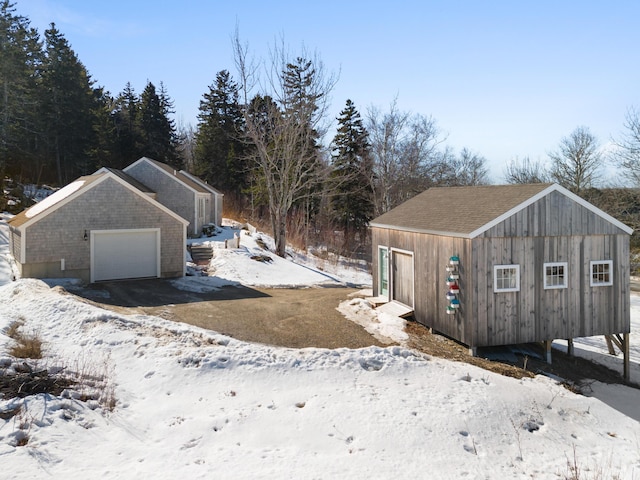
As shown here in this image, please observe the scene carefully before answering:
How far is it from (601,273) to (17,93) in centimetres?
4111

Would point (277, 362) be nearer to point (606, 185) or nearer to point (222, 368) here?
point (222, 368)

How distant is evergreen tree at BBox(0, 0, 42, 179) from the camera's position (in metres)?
34.8

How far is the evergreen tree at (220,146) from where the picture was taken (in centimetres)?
4712

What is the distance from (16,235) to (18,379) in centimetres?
1208

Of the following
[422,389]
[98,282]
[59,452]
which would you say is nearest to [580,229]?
[422,389]

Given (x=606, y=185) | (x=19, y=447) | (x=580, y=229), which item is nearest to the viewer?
(x=19, y=447)

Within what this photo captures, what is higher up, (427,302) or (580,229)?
(580,229)

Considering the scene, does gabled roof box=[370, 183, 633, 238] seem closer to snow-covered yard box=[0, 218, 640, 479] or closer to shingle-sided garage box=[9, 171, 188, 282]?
snow-covered yard box=[0, 218, 640, 479]

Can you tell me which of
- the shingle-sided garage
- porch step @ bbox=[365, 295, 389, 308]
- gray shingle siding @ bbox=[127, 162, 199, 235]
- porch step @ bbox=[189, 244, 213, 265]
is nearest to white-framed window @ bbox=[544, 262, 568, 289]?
porch step @ bbox=[365, 295, 389, 308]

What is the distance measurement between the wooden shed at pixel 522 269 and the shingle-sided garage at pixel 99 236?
1100 centimetres

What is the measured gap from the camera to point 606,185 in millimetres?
37281

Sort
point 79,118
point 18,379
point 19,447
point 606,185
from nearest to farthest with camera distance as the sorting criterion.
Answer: point 19,447 < point 18,379 < point 606,185 < point 79,118

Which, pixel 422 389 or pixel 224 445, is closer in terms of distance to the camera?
pixel 224 445

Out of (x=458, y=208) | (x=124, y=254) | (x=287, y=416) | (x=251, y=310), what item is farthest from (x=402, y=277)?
(x=124, y=254)
